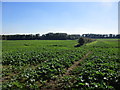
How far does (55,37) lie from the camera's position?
119 m

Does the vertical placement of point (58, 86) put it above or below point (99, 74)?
below

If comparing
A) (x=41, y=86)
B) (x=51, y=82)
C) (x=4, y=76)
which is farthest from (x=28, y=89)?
(x=4, y=76)

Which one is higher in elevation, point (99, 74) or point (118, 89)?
point (99, 74)

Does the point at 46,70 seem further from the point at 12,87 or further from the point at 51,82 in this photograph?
the point at 12,87

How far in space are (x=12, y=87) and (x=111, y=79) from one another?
6.41m

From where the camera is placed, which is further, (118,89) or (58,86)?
(58,86)

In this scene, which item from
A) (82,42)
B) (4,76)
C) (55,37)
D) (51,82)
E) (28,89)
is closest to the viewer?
(28,89)

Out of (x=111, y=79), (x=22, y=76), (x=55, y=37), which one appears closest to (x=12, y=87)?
(x=22, y=76)

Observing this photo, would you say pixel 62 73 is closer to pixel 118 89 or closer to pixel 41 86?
pixel 41 86

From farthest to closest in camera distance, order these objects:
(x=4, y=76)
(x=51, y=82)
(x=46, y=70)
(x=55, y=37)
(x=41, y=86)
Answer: (x=55, y=37) → (x=46, y=70) → (x=4, y=76) → (x=51, y=82) → (x=41, y=86)

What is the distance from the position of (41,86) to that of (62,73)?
2895 millimetres

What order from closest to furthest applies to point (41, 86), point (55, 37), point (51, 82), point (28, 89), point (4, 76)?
point (28, 89) < point (41, 86) < point (51, 82) < point (4, 76) < point (55, 37)

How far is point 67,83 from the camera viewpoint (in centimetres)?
703

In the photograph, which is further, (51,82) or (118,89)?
(51,82)
